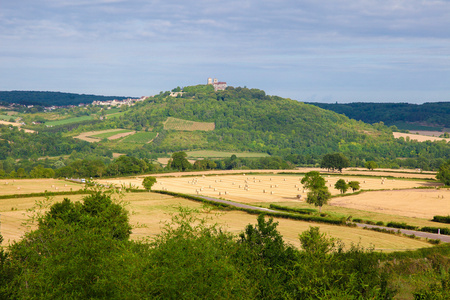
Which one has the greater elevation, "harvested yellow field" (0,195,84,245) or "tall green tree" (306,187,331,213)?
"tall green tree" (306,187,331,213)

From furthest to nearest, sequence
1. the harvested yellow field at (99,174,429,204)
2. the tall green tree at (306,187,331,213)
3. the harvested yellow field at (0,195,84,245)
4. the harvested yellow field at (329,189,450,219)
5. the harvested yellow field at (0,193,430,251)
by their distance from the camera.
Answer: the harvested yellow field at (99,174,429,204) → the tall green tree at (306,187,331,213) → the harvested yellow field at (329,189,450,219) → the harvested yellow field at (0,193,430,251) → the harvested yellow field at (0,195,84,245)

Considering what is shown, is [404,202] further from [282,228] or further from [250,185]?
[250,185]

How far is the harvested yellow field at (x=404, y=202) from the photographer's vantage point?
77562mm

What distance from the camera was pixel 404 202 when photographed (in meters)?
88.1

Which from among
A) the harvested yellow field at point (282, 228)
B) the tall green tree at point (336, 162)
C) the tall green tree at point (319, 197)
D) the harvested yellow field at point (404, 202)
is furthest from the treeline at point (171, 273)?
the tall green tree at point (336, 162)

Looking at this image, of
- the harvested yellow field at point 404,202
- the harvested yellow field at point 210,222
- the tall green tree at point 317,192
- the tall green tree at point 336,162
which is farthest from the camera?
the tall green tree at point 336,162

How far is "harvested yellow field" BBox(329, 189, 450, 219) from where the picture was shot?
77562 millimetres

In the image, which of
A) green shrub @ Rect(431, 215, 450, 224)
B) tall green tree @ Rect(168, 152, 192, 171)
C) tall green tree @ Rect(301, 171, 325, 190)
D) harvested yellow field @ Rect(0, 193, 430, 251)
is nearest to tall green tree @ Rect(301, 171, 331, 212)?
tall green tree @ Rect(301, 171, 325, 190)

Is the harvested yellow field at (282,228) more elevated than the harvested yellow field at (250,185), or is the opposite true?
Result: the harvested yellow field at (282,228)

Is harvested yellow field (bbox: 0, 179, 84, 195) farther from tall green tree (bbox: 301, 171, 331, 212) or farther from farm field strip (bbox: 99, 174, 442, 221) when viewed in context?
tall green tree (bbox: 301, 171, 331, 212)

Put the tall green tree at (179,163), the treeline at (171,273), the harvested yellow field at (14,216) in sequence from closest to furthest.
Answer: the treeline at (171,273), the harvested yellow field at (14,216), the tall green tree at (179,163)

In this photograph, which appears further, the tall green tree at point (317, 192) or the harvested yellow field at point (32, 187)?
the harvested yellow field at point (32, 187)

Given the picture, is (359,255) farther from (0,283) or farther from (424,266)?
(0,283)

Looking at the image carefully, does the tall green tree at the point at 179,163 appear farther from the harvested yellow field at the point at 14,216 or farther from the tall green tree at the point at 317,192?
the tall green tree at the point at 317,192
